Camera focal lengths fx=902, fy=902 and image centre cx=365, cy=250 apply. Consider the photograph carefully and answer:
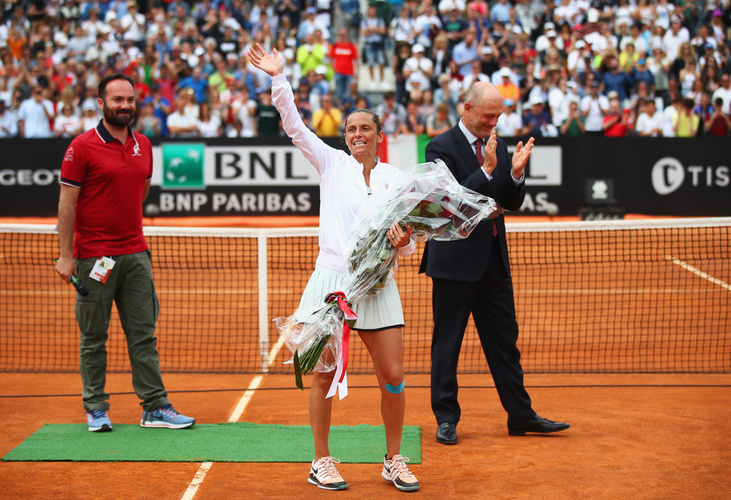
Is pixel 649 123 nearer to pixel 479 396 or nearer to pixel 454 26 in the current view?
pixel 454 26

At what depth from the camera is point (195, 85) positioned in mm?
19734

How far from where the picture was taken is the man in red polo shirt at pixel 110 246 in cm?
613

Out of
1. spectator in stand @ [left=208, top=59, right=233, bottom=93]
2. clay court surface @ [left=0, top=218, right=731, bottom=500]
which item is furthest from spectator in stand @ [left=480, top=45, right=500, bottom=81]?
clay court surface @ [left=0, top=218, right=731, bottom=500]

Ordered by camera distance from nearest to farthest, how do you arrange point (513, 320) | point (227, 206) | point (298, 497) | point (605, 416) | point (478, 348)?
point (298, 497)
point (513, 320)
point (605, 416)
point (478, 348)
point (227, 206)

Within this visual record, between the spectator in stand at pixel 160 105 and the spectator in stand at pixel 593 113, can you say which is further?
the spectator in stand at pixel 160 105

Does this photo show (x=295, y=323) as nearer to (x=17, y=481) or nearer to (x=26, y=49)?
(x=17, y=481)

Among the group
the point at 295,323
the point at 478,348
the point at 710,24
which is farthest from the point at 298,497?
the point at 710,24

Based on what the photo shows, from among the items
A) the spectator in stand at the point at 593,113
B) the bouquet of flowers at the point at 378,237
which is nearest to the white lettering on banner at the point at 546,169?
the spectator in stand at the point at 593,113

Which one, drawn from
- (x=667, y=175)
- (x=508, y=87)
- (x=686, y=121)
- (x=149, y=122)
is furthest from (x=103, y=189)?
(x=686, y=121)

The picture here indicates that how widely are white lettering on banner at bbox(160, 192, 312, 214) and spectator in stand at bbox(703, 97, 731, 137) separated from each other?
8.18 metres

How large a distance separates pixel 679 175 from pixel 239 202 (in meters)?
8.53

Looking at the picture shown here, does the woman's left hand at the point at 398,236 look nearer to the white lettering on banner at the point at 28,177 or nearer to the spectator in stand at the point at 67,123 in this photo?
the white lettering on banner at the point at 28,177

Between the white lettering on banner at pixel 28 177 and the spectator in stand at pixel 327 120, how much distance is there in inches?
203

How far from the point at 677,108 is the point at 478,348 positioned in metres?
11.1
